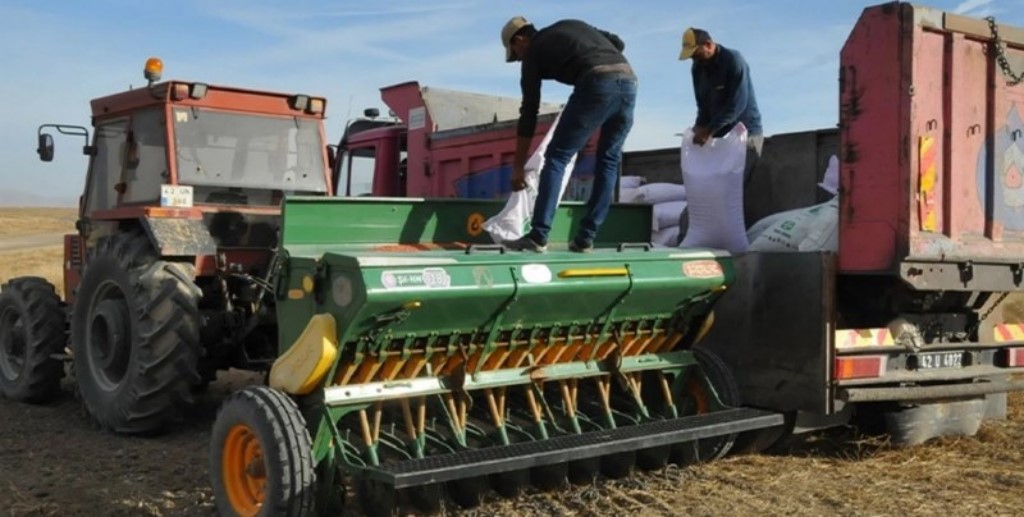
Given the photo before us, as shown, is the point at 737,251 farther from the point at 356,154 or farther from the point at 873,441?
the point at 356,154

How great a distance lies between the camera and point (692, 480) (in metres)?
5.33

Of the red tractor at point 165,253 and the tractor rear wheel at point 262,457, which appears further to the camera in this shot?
the red tractor at point 165,253

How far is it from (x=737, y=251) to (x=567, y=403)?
5.07 ft

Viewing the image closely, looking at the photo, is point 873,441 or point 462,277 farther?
point 873,441

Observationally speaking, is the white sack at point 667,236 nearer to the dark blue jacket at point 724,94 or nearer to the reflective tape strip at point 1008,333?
the dark blue jacket at point 724,94

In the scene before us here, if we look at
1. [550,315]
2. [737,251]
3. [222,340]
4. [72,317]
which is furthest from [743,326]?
[72,317]

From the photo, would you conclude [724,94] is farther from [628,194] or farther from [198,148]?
[198,148]

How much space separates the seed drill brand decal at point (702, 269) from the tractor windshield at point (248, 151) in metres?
3.56

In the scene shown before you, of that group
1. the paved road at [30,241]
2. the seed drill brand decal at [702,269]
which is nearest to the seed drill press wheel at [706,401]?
the seed drill brand decal at [702,269]

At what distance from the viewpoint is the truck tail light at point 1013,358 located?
6332mm

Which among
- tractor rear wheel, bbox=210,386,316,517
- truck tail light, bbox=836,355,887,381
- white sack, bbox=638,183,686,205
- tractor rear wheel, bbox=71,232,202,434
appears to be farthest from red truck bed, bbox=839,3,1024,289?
tractor rear wheel, bbox=71,232,202,434

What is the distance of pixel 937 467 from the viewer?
580 cm

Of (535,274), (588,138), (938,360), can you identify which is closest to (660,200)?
(588,138)

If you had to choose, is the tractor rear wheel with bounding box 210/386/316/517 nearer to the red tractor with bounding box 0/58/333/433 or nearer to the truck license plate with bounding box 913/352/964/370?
the red tractor with bounding box 0/58/333/433
